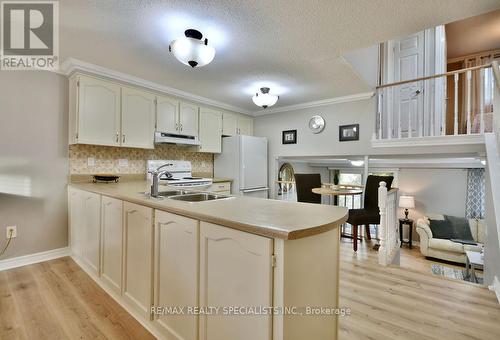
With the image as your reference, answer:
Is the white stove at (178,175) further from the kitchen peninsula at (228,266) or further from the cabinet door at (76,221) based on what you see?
the kitchen peninsula at (228,266)

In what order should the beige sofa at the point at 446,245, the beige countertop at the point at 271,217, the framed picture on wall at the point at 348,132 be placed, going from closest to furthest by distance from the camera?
1. the beige countertop at the point at 271,217
2. the framed picture on wall at the point at 348,132
3. the beige sofa at the point at 446,245

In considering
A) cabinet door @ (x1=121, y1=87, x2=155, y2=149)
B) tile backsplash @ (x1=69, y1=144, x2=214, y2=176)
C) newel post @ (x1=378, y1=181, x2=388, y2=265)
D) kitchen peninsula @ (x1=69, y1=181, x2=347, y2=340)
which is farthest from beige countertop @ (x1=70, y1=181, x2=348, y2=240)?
tile backsplash @ (x1=69, y1=144, x2=214, y2=176)

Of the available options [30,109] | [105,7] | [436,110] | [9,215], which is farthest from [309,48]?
[9,215]

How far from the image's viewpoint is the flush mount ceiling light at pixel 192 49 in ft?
6.35

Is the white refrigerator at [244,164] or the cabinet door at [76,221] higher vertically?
the white refrigerator at [244,164]

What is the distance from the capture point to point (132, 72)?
301cm

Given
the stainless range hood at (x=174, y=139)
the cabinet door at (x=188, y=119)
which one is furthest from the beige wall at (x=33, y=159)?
the cabinet door at (x=188, y=119)

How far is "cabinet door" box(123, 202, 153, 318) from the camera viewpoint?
1.58 m

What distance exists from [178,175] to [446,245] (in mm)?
5688

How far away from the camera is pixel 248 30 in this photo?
206cm

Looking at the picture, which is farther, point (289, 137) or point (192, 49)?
point (289, 137)

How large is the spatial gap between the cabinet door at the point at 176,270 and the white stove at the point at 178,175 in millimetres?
1923

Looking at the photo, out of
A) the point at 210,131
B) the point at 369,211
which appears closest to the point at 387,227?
the point at 369,211

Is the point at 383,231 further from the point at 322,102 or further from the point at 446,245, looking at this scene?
the point at 446,245
